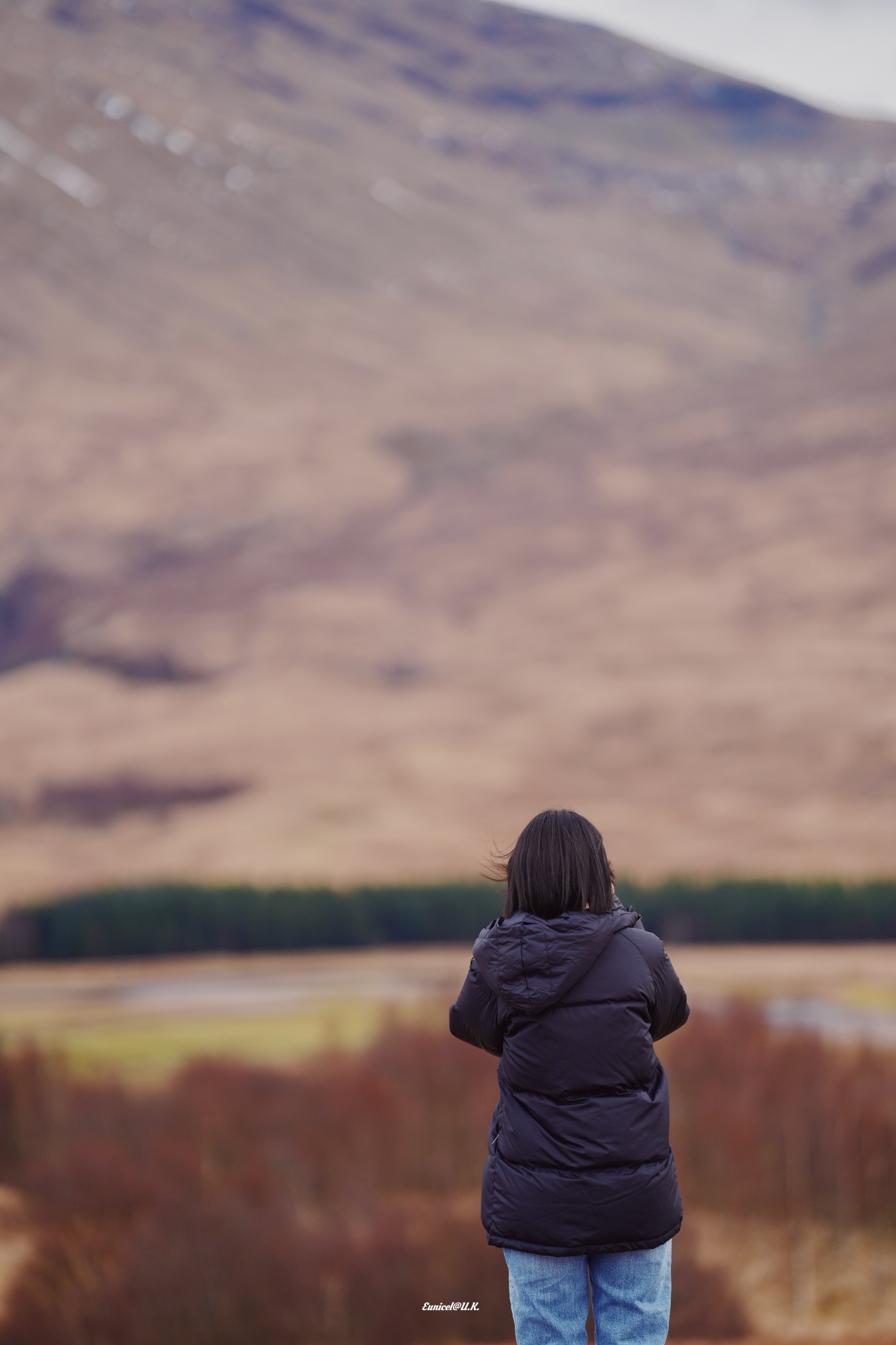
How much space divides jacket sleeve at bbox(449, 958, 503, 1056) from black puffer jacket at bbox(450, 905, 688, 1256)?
0.05 meters

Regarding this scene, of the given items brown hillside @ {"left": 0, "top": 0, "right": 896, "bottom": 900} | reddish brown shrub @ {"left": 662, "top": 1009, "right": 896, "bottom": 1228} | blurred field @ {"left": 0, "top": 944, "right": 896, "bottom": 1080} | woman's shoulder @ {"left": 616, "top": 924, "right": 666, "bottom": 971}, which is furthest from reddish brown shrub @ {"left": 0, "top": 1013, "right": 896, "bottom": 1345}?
brown hillside @ {"left": 0, "top": 0, "right": 896, "bottom": 900}

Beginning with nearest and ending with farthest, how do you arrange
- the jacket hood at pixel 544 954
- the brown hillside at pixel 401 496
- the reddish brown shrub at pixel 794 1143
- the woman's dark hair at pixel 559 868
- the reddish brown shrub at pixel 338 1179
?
the jacket hood at pixel 544 954 < the woman's dark hair at pixel 559 868 < the reddish brown shrub at pixel 338 1179 < the reddish brown shrub at pixel 794 1143 < the brown hillside at pixel 401 496

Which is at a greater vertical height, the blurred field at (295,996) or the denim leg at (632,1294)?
the denim leg at (632,1294)

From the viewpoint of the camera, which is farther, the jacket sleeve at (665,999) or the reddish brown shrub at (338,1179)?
the reddish brown shrub at (338,1179)

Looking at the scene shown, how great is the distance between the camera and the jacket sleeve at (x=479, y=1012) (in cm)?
313

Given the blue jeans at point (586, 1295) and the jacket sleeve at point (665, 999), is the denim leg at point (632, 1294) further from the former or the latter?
the jacket sleeve at point (665, 999)

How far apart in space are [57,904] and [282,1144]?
58.3 ft

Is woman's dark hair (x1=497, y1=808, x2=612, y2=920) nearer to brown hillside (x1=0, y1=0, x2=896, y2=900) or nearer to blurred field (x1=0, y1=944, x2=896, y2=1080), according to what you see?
blurred field (x1=0, y1=944, x2=896, y2=1080)

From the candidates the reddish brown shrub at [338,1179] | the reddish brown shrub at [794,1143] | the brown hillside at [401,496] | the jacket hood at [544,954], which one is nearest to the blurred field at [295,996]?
the reddish brown shrub at [338,1179]

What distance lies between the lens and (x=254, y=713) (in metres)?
37.7

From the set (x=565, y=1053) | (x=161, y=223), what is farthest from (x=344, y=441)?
(x=565, y=1053)

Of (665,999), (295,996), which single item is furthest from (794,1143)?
(295,996)

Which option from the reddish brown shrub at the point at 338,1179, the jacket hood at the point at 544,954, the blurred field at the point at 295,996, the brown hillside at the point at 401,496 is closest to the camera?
the jacket hood at the point at 544,954

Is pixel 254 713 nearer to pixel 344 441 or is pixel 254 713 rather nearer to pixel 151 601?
pixel 151 601
